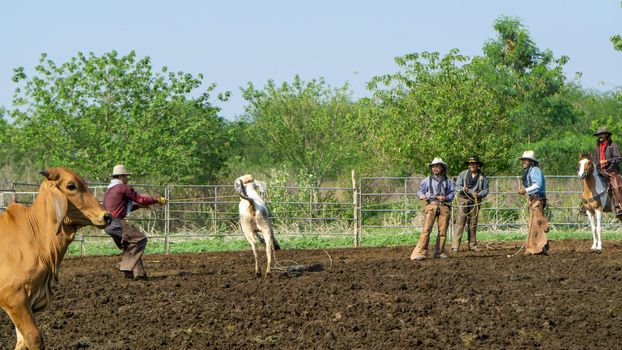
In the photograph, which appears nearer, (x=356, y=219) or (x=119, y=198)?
(x=119, y=198)

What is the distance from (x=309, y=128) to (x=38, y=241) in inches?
1294

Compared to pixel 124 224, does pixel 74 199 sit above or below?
above

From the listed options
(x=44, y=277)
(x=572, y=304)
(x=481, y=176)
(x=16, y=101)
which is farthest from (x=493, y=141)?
(x=44, y=277)

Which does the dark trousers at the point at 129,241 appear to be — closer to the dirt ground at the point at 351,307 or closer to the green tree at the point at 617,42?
the dirt ground at the point at 351,307

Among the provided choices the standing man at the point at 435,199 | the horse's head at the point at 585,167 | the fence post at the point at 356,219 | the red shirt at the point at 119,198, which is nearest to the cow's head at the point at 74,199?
the red shirt at the point at 119,198

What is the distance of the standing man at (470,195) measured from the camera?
1834 centimetres

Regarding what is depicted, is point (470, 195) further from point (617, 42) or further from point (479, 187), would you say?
point (617, 42)

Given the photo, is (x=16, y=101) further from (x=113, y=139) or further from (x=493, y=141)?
(x=493, y=141)

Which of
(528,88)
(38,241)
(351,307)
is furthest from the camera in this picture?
(528,88)

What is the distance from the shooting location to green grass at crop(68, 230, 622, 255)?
21.0 m

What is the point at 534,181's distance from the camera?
651 inches

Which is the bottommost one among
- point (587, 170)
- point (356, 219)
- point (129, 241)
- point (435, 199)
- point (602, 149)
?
point (129, 241)

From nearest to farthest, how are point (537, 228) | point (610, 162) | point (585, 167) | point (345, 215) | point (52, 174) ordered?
point (52, 174), point (537, 228), point (585, 167), point (610, 162), point (345, 215)

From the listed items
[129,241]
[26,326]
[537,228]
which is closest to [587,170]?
[537,228]
